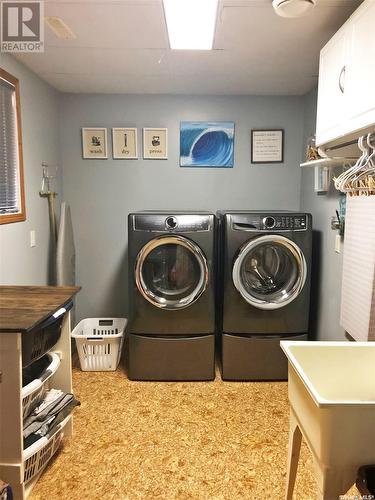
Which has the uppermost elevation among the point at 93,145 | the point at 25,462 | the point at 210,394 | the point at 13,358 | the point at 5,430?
the point at 93,145

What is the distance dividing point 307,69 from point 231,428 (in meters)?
2.53

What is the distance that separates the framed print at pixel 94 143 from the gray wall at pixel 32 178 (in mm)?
254

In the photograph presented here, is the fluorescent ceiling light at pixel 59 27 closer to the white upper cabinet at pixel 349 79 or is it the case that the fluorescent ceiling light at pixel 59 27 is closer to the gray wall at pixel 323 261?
the white upper cabinet at pixel 349 79

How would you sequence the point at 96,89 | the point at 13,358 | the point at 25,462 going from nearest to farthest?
the point at 13,358, the point at 25,462, the point at 96,89

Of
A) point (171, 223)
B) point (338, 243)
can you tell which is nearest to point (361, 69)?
point (338, 243)

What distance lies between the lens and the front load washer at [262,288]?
2.73 metres

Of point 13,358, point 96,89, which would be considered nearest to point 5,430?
point 13,358

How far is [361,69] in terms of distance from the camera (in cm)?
157

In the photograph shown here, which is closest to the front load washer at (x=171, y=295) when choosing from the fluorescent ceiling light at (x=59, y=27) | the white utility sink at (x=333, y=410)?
the fluorescent ceiling light at (x=59, y=27)

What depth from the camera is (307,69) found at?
2.71 metres

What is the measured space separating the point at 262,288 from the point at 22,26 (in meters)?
2.31

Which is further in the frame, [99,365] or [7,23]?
[99,365]

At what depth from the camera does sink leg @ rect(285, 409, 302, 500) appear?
144 centimetres

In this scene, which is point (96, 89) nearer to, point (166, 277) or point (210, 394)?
point (166, 277)
